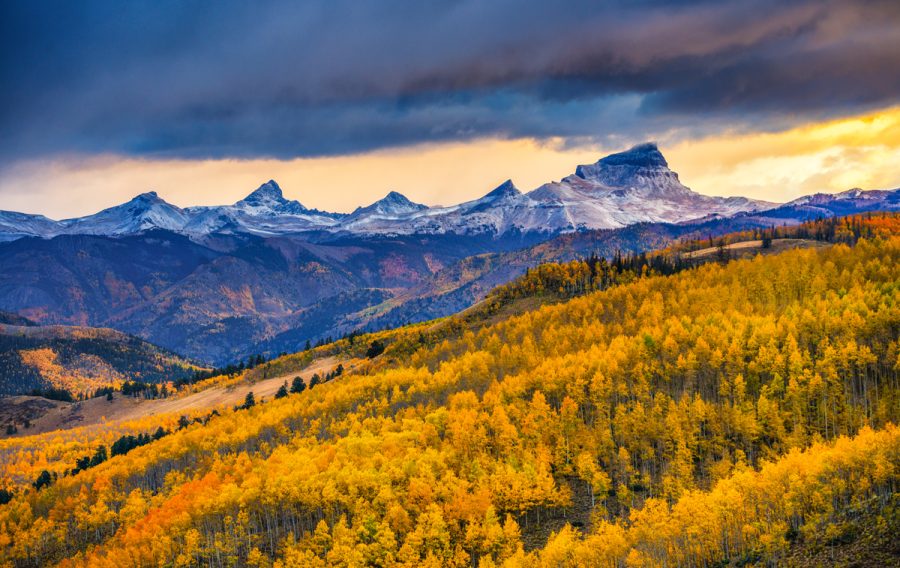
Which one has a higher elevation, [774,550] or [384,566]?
[774,550]

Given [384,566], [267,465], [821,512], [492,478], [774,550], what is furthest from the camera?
[267,465]

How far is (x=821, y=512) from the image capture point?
10488cm

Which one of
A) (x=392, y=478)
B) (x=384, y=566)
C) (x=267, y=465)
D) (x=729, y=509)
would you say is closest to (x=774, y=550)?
(x=729, y=509)

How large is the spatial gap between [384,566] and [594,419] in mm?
61905

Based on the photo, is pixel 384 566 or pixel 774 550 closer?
pixel 774 550

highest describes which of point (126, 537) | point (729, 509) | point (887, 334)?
point (887, 334)

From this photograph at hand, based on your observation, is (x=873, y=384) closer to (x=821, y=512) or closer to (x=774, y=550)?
(x=821, y=512)

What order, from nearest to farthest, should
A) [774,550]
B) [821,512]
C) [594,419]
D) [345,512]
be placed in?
[774,550]
[821,512]
[345,512]
[594,419]

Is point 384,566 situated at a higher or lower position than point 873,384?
lower

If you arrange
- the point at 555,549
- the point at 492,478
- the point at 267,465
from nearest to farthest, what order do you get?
the point at 555,549
the point at 492,478
the point at 267,465

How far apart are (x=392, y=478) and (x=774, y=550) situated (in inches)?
3244

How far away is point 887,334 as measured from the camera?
16150 cm

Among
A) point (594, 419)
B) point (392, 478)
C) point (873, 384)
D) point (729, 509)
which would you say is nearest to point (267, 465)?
point (392, 478)

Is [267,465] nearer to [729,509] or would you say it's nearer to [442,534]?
[442,534]
